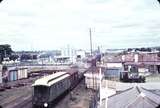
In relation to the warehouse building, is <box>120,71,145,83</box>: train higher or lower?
higher

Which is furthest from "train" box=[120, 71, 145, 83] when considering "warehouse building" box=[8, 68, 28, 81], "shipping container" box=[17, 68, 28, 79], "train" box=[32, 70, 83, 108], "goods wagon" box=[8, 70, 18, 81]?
"shipping container" box=[17, 68, 28, 79]

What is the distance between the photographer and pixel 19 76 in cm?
5425

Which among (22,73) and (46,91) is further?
(22,73)

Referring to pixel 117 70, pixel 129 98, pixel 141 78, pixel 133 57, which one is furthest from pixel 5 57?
pixel 129 98

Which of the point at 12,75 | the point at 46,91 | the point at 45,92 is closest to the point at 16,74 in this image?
the point at 12,75

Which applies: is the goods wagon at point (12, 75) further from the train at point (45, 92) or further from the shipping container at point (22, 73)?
the train at point (45, 92)

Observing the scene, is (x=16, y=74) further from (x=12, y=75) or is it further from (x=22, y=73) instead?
(x=22, y=73)

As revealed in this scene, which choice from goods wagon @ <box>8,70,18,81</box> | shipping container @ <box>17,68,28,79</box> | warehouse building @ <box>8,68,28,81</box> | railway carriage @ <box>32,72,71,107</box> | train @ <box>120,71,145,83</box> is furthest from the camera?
shipping container @ <box>17,68,28,79</box>

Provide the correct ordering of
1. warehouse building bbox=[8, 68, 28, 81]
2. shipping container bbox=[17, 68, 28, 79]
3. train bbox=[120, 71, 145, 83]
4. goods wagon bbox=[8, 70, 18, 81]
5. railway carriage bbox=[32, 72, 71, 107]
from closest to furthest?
railway carriage bbox=[32, 72, 71, 107] → train bbox=[120, 71, 145, 83] → warehouse building bbox=[8, 68, 28, 81] → goods wagon bbox=[8, 70, 18, 81] → shipping container bbox=[17, 68, 28, 79]

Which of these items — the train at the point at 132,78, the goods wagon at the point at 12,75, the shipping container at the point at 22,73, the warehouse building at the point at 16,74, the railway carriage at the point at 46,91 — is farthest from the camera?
the shipping container at the point at 22,73

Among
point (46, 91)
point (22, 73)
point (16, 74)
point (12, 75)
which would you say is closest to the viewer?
point (46, 91)

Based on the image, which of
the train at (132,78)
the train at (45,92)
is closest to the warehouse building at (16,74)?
the train at (132,78)

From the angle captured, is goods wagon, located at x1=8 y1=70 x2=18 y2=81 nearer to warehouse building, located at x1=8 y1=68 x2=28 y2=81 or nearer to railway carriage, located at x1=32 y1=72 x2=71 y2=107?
warehouse building, located at x1=8 y1=68 x2=28 y2=81

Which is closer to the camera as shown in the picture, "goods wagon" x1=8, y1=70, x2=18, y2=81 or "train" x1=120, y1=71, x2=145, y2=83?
"train" x1=120, y1=71, x2=145, y2=83
